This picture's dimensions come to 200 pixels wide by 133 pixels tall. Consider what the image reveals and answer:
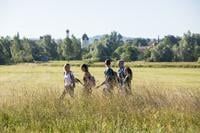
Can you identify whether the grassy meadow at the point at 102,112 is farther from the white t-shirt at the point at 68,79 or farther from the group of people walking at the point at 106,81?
the white t-shirt at the point at 68,79

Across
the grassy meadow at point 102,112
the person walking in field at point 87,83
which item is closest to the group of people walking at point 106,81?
the person walking in field at point 87,83

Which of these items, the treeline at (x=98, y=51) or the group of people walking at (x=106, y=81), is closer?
the group of people walking at (x=106, y=81)

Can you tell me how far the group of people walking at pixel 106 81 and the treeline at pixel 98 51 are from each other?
11576 cm

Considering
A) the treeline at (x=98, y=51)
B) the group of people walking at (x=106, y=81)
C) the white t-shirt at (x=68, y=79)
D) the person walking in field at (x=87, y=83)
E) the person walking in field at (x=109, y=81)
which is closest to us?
the person walking in field at (x=87, y=83)

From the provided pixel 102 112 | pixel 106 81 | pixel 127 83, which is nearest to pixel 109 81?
pixel 106 81

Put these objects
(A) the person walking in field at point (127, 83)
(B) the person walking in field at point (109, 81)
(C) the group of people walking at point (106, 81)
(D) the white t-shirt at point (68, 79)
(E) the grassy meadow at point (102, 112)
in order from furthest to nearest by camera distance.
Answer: (D) the white t-shirt at point (68, 79)
(B) the person walking in field at point (109, 81)
(C) the group of people walking at point (106, 81)
(A) the person walking in field at point (127, 83)
(E) the grassy meadow at point (102, 112)

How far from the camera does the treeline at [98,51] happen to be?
13662cm

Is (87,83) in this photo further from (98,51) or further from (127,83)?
(98,51)

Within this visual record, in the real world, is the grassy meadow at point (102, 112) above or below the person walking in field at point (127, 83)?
below

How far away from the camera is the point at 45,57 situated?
164 metres

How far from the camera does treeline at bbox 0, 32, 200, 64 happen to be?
137 metres

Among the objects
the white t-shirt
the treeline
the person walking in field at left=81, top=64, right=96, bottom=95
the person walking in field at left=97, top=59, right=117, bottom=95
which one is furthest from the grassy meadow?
the treeline

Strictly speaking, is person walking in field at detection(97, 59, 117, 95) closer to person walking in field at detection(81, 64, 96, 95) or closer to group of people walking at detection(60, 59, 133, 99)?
group of people walking at detection(60, 59, 133, 99)

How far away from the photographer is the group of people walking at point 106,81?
12273 millimetres
